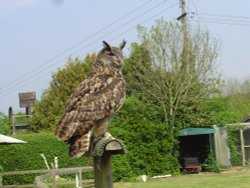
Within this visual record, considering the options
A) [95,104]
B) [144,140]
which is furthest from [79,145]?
[144,140]

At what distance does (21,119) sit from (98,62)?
115 ft

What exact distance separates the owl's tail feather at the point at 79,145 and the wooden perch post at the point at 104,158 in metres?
0.07

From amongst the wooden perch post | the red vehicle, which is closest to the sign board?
the red vehicle

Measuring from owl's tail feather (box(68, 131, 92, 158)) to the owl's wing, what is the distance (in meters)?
0.07

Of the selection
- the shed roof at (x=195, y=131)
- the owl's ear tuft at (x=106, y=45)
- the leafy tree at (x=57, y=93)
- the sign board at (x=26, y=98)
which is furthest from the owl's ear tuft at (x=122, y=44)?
the sign board at (x=26, y=98)

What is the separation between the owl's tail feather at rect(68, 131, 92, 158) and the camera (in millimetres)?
4223

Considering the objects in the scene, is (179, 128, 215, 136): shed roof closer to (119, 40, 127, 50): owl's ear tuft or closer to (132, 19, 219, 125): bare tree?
(132, 19, 219, 125): bare tree

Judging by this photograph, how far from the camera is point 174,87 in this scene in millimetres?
24719

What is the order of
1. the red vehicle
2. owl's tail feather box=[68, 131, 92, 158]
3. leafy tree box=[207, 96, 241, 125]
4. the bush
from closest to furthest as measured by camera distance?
owl's tail feather box=[68, 131, 92, 158]
the red vehicle
leafy tree box=[207, 96, 241, 125]
the bush

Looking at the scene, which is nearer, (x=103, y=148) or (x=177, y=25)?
(x=103, y=148)

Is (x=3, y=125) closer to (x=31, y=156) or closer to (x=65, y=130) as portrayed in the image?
(x=31, y=156)

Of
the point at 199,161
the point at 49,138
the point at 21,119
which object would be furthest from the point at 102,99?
the point at 21,119

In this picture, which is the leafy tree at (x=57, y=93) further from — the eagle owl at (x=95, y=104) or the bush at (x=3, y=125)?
the eagle owl at (x=95, y=104)

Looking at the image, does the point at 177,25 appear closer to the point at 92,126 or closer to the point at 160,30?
the point at 160,30
